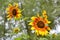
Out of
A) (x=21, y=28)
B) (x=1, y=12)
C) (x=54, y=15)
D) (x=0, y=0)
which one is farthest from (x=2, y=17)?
(x=54, y=15)

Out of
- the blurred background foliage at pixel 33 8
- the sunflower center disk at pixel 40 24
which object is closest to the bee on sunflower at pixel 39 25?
the sunflower center disk at pixel 40 24

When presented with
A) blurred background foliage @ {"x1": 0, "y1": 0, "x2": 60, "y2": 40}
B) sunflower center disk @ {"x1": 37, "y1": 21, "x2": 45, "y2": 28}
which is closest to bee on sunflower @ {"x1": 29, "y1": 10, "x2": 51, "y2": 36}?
sunflower center disk @ {"x1": 37, "y1": 21, "x2": 45, "y2": 28}

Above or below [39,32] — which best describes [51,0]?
above

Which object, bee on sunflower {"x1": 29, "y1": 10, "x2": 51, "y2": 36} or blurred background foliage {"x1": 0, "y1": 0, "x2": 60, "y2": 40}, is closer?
bee on sunflower {"x1": 29, "y1": 10, "x2": 51, "y2": 36}

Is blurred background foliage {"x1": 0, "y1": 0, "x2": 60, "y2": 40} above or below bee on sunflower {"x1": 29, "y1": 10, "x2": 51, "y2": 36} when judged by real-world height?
above

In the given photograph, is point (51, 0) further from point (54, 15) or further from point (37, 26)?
point (37, 26)

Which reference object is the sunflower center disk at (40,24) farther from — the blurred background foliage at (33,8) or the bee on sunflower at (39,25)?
the blurred background foliage at (33,8)

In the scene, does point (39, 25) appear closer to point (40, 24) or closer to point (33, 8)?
point (40, 24)

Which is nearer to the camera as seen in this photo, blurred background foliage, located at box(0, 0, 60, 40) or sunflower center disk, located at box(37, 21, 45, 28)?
sunflower center disk, located at box(37, 21, 45, 28)

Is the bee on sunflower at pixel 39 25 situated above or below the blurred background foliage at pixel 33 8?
below

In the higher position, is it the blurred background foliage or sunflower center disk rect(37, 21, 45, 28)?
the blurred background foliage

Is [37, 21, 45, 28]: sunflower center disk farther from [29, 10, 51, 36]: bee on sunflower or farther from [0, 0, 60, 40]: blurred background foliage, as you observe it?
[0, 0, 60, 40]: blurred background foliage
